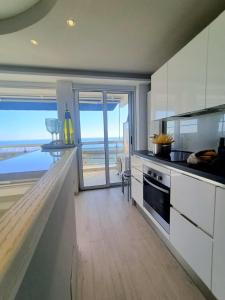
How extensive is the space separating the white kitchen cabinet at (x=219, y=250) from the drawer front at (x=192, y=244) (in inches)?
1.8

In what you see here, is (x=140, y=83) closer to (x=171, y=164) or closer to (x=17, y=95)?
(x=171, y=164)

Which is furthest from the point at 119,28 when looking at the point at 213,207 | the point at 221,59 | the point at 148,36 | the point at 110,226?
the point at 110,226

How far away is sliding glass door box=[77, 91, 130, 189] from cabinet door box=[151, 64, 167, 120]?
132cm

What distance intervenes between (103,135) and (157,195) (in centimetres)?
216

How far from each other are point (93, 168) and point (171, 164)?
2.97 metres

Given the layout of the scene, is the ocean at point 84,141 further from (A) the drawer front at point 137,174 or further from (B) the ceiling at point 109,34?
(B) the ceiling at point 109,34

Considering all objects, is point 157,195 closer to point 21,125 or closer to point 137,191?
point 137,191

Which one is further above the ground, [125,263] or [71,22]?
[71,22]

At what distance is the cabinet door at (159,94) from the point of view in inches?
90.2

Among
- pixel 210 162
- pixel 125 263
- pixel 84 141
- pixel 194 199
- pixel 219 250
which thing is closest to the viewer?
pixel 219 250

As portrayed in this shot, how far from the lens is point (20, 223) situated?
296 millimetres

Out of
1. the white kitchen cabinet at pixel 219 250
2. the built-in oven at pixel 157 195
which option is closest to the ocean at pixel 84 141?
the built-in oven at pixel 157 195

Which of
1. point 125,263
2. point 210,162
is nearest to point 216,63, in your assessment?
point 210,162

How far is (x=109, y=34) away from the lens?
6.56 ft
